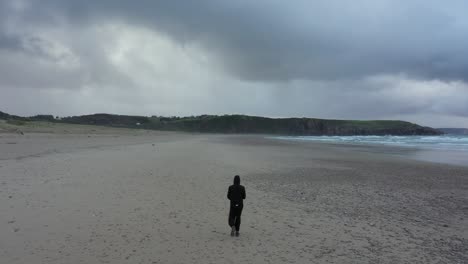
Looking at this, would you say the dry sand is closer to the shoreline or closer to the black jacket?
the black jacket

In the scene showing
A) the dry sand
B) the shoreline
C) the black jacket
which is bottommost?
the dry sand

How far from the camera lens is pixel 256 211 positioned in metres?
11.3

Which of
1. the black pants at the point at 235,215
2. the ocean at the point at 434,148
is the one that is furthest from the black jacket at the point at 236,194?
the ocean at the point at 434,148

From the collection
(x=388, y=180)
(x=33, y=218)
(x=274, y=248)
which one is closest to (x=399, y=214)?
(x=274, y=248)

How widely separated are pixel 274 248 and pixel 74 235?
411 cm

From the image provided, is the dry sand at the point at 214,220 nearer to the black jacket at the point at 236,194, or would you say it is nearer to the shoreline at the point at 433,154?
the black jacket at the point at 236,194

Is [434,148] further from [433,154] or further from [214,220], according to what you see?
[214,220]

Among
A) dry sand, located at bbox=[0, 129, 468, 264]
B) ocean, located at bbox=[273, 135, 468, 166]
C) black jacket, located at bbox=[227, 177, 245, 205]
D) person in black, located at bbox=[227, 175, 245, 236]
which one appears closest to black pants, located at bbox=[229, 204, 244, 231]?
person in black, located at bbox=[227, 175, 245, 236]

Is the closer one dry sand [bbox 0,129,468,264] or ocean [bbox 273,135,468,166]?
dry sand [bbox 0,129,468,264]

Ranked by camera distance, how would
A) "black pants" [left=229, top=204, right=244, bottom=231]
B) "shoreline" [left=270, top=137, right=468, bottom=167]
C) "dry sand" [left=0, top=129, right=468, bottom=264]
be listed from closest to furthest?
"dry sand" [left=0, top=129, right=468, bottom=264] → "black pants" [left=229, top=204, right=244, bottom=231] → "shoreline" [left=270, top=137, right=468, bottom=167]

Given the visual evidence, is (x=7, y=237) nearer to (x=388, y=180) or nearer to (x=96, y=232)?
(x=96, y=232)

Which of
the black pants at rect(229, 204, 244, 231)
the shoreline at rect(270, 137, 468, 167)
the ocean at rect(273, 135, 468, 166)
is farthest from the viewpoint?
the ocean at rect(273, 135, 468, 166)

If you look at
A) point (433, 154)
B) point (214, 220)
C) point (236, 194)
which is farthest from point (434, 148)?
point (236, 194)

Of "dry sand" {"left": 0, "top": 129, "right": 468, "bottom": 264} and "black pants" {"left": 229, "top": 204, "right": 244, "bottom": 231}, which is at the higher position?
"black pants" {"left": 229, "top": 204, "right": 244, "bottom": 231}
